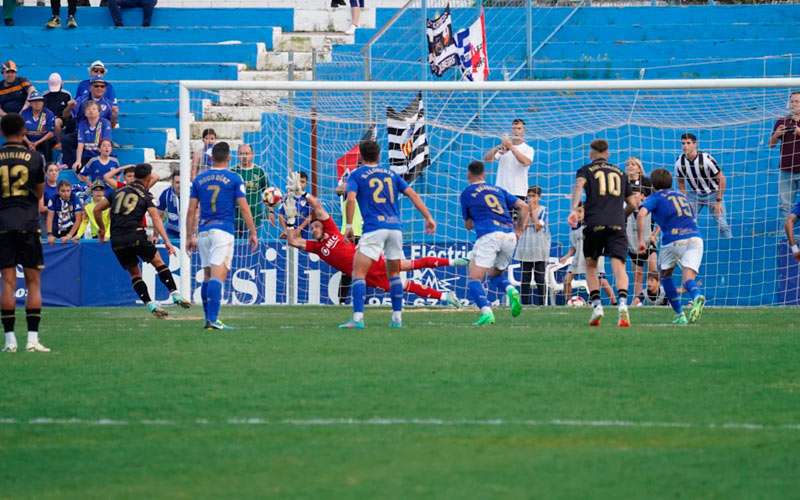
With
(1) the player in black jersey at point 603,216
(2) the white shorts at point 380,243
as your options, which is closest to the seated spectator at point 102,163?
(2) the white shorts at point 380,243

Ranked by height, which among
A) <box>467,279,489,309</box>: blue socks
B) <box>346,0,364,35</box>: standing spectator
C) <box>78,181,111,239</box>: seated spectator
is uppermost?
<box>346,0,364,35</box>: standing spectator

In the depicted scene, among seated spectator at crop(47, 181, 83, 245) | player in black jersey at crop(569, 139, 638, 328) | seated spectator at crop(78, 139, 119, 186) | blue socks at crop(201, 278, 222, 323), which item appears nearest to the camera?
blue socks at crop(201, 278, 222, 323)

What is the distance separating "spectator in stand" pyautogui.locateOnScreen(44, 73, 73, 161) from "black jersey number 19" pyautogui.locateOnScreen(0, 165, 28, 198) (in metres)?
11.7

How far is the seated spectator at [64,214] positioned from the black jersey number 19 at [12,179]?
1057 centimetres

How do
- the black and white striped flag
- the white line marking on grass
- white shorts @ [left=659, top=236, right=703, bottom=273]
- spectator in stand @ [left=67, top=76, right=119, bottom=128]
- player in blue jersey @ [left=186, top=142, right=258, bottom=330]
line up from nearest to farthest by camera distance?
the white line marking on grass, player in blue jersey @ [left=186, top=142, right=258, bottom=330], white shorts @ [left=659, top=236, right=703, bottom=273], the black and white striped flag, spectator in stand @ [left=67, top=76, right=119, bottom=128]

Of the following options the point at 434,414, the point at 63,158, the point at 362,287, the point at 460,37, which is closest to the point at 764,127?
the point at 460,37

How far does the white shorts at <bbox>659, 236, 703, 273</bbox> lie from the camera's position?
16.3m

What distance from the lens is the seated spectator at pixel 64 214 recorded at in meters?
23.0

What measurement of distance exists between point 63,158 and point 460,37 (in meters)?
7.17

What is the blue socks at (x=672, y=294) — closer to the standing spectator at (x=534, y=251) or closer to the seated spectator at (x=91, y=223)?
the standing spectator at (x=534, y=251)

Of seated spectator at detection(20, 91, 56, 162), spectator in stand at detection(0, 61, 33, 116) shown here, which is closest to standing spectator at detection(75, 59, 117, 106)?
seated spectator at detection(20, 91, 56, 162)

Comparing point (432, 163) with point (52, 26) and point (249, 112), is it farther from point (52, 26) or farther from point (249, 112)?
point (52, 26)

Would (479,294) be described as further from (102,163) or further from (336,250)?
(102,163)

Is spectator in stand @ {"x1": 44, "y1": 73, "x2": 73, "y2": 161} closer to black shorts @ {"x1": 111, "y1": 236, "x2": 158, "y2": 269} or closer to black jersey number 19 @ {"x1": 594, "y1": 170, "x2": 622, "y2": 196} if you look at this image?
black shorts @ {"x1": 111, "y1": 236, "x2": 158, "y2": 269}
